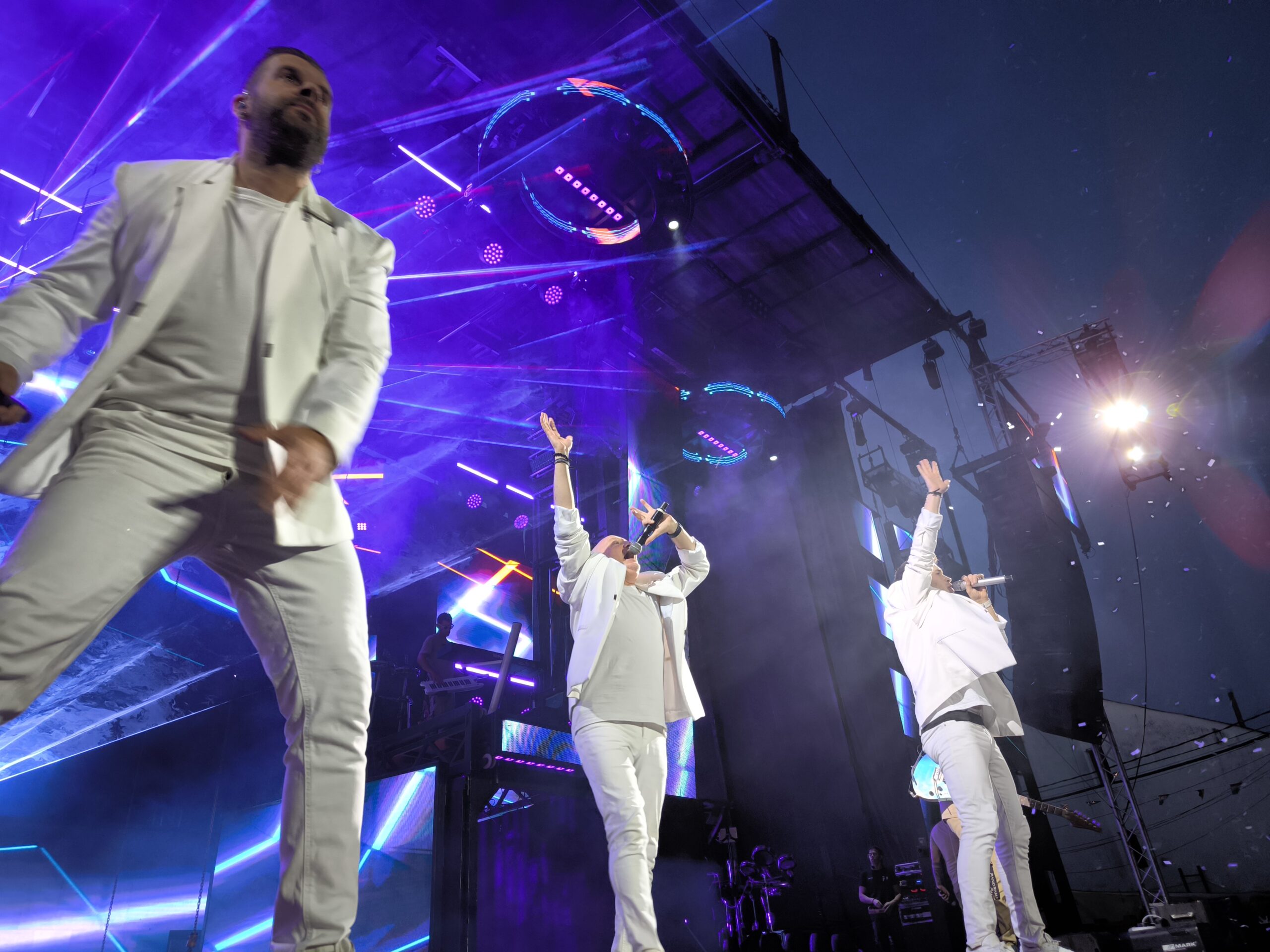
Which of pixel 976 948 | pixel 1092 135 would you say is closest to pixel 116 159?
pixel 976 948

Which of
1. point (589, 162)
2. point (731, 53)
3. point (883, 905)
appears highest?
point (731, 53)

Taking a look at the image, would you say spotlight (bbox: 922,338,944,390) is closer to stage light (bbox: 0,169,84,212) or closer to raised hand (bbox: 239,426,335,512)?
stage light (bbox: 0,169,84,212)

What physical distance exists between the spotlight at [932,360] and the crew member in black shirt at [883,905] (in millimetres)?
5725

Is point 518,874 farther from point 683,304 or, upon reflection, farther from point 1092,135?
point 1092,135

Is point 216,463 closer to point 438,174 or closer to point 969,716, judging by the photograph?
point 969,716

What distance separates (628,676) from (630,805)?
0.57m

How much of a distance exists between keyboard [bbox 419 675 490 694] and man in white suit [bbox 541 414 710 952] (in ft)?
11.1

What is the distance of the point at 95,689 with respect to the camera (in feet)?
26.6

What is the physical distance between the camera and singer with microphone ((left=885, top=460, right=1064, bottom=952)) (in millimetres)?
3229

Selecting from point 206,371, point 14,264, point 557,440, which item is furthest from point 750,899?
point 14,264

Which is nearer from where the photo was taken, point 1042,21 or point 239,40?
point 239,40

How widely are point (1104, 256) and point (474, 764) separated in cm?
1105

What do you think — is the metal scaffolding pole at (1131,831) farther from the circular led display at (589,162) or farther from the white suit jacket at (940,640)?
the circular led display at (589,162)

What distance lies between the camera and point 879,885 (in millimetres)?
5902
